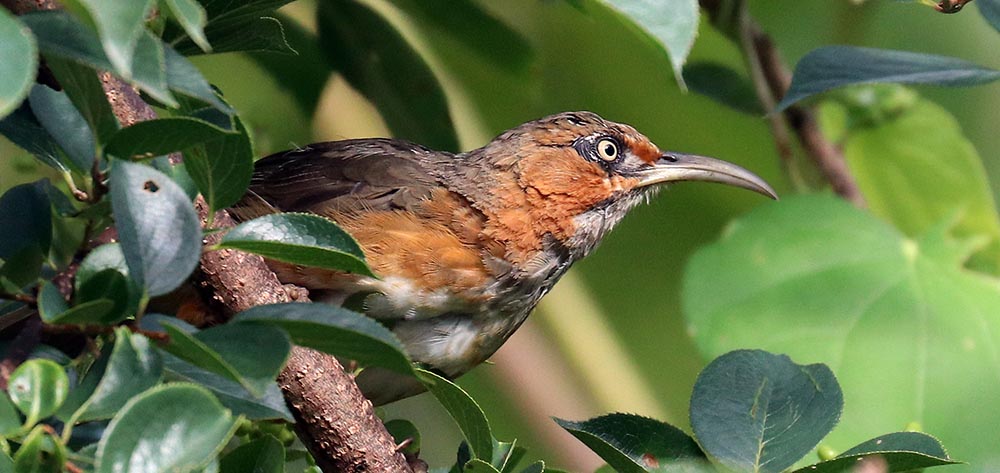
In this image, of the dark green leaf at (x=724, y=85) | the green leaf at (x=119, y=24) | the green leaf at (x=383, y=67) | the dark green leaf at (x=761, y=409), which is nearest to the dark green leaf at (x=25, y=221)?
the green leaf at (x=119, y=24)

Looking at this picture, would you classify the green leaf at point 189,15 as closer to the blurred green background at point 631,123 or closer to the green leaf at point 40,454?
the green leaf at point 40,454

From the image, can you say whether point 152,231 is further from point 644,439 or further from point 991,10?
point 991,10

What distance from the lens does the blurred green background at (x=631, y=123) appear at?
385 centimetres

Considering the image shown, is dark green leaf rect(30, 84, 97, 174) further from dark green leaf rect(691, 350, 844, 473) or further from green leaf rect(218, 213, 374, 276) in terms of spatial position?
dark green leaf rect(691, 350, 844, 473)

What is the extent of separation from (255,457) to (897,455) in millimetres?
868

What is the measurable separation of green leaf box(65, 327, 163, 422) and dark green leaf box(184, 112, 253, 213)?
24 centimetres

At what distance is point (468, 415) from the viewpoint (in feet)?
5.57

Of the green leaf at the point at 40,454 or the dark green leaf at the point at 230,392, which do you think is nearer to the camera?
the green leaf at the point at 40,454

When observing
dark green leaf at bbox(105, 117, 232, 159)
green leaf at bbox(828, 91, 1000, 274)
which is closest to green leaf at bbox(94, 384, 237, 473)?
dark green leaf at bbox(105, 117, 232, 159)

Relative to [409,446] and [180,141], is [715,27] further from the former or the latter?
[180,141]

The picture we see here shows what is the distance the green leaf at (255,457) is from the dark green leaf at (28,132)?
17.7 inches

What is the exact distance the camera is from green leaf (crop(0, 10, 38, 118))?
94cm

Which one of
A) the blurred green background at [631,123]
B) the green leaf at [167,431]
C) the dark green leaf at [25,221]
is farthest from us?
the blurred green background at [631,123]

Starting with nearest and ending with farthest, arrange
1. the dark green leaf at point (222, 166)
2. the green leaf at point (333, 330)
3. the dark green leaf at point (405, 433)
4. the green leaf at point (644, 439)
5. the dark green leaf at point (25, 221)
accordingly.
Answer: the green leaf at point (333, 330), the dark green leaf at point (222, 166), the dark green leaf at point (25, 221), the green leaf at point (644, 439), the dark green leaf at point (405, 433)
